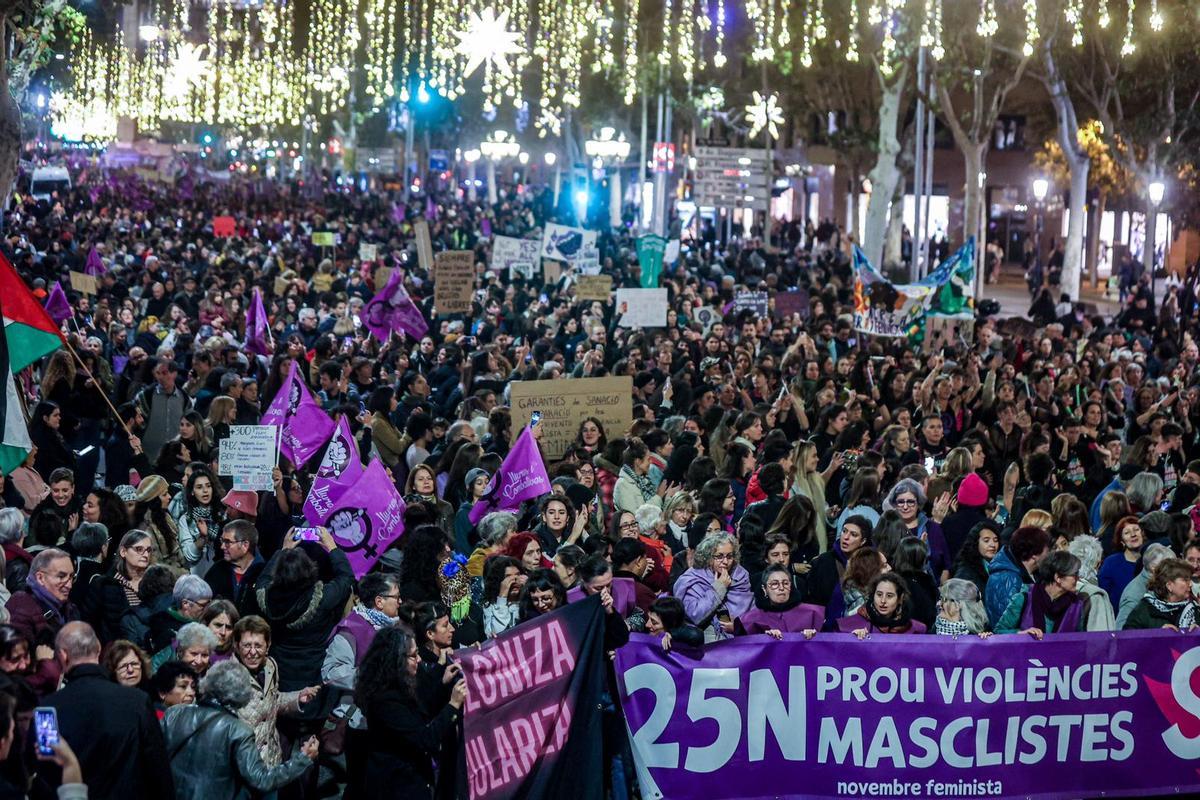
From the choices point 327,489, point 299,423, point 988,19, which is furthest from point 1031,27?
point 327,489

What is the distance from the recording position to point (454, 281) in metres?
23.7

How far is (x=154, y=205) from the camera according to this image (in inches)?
2240

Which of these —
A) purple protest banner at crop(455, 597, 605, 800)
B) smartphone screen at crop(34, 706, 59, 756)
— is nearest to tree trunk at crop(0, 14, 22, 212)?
purple protest banner at crop(455, 597, 605, 800)

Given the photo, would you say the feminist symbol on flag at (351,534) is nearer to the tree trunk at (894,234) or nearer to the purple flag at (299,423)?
the purple flag at (299,423)

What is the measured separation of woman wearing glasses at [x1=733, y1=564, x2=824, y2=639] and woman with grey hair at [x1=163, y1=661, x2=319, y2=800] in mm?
2635

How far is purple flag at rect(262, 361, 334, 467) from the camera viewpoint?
521 inches

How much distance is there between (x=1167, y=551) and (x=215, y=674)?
5.06 m

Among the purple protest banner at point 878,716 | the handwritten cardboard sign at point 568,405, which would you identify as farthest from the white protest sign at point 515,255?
the purple protest banner at point 878,716

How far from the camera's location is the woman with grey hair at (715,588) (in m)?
9.20

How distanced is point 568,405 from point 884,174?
25647mm

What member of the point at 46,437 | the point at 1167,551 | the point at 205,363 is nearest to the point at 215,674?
the point at 1167,551

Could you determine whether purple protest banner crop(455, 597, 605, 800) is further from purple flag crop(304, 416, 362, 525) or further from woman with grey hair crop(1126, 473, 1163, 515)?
woman with grey hair crop(1126, 473, 1163, 515)

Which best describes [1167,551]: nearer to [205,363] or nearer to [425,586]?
[425,586]

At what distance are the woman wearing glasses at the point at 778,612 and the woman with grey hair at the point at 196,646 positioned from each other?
2.61 metres
